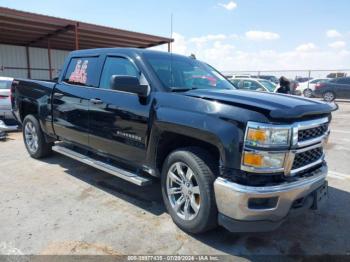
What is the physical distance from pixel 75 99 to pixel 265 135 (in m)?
3.01

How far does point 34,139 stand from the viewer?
6000 mm

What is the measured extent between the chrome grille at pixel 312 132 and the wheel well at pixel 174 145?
2.61 ft

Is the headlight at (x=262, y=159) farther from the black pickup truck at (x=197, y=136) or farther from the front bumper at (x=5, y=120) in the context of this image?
the front bumper at (x=5, y=120)

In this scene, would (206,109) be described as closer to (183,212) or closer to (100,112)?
(183,212)

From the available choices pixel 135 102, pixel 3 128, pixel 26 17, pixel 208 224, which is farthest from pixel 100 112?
pixel 26 17

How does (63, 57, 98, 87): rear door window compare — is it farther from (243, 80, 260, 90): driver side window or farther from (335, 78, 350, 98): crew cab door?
(335, 78, 350, 98): crew cab door

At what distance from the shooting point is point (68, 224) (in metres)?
3.48

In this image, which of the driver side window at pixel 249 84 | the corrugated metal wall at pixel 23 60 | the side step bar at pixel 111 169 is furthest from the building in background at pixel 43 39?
the side step bar at pixel 111 169

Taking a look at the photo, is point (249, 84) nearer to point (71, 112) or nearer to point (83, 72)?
point (83, 72)

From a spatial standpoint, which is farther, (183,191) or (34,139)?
(34,139)

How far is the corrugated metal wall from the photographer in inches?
803

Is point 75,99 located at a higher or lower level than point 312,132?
higher

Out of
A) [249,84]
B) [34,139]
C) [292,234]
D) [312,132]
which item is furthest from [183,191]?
[249,84]

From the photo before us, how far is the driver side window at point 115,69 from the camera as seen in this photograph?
400 centimetres
